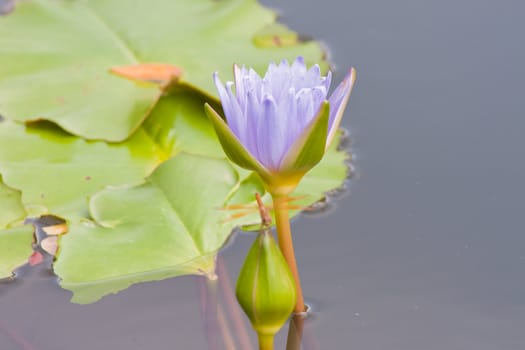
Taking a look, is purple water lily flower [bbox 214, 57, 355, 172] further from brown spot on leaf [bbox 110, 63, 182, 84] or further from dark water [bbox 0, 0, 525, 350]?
brown spot on leaf [bbox 110, 63, 182, 84]

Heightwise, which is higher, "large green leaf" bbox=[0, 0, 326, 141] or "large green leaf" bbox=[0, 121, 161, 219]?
"large green leaf" bbox=[0, 0, 326, 141]

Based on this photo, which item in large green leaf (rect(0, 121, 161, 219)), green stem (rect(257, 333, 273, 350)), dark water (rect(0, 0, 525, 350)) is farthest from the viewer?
large green leaf (rect(0, 121, 161, 219))

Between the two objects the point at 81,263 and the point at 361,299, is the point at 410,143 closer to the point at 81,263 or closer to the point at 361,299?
the point at 361,299

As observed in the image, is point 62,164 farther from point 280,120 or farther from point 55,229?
point 280,120

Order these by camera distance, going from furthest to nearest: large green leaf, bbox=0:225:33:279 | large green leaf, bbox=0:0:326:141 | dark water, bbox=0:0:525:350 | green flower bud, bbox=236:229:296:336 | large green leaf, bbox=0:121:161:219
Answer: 1. large green leaf, bbox=0:0:326:141
2. large green leaf, bbox=0:121:161:219
3. large green leaf, bbox=0:225:33:279
4. dark water, bbox=0:0:525:350
5. green flower bud, bbox=236:229:296:336

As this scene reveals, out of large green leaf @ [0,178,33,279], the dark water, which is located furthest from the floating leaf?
the dark water

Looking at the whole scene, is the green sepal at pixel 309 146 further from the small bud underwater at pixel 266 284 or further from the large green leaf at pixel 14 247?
the large green leaf at pixel 14 247
